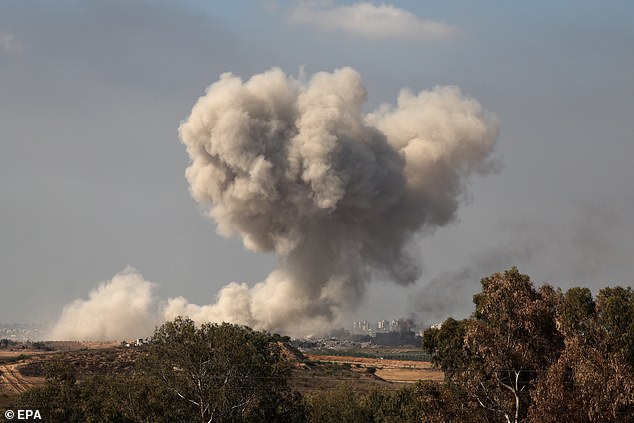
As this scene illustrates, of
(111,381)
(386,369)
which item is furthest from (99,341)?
(111,381)

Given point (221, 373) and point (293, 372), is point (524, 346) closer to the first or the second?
point (221, 373)

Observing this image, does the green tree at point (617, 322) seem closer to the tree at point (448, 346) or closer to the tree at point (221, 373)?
the tree at point (448, 346)

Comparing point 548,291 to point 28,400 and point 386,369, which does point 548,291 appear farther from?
point 386,369

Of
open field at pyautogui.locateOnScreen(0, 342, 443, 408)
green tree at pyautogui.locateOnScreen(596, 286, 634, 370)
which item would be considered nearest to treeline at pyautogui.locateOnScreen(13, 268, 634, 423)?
green tree at pyautogui.locateOnScreen(596, 286, 634, 370)

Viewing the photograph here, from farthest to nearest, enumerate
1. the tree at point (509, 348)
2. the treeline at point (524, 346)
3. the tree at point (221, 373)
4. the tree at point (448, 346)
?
the tree at point (221, 373) < the tree at point (448, 346) < the tree at point (509, 348) < the treeline at point (524, 346)

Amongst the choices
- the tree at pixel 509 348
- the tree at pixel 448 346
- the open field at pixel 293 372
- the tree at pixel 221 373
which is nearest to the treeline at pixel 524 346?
the tree at pixel 509 348

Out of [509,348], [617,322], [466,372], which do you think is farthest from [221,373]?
[617,322]

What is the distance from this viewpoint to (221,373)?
3738 centimetres

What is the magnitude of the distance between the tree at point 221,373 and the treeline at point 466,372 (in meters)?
0.05

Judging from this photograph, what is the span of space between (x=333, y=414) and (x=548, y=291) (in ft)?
75.4

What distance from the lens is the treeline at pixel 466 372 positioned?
88.9 ft

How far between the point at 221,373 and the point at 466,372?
474 inches

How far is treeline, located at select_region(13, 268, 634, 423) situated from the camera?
27.1 meters

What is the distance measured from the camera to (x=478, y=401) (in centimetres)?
2997
